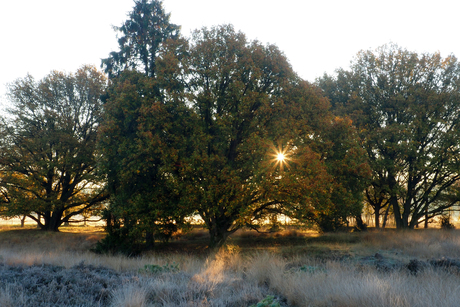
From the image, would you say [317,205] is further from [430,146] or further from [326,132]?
[430,146]

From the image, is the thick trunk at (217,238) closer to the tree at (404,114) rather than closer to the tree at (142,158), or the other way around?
the tree at (142,158)

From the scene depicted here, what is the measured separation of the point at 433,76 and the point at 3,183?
107 ft

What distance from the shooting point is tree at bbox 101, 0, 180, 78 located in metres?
18.7

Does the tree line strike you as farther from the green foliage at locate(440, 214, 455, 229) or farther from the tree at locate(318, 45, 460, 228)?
the green foliage at locate(440, 214, 455, 229)

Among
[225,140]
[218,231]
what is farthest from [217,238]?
[225,140]

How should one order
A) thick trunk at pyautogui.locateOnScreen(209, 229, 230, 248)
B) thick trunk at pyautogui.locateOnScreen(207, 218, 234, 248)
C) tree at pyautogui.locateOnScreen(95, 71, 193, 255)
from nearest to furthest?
1. tree at pyautogui.locateOnScreen(95, 71, 193, 255)
2. thick trunk at pyautogui.locateOnScreen(207, 218, 234, 248)
3. thick trunk at pyautogui.locateOnScreen(209, 229, 230, 248)

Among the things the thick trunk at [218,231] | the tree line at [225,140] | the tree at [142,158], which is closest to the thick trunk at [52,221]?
the tree line at [225,140]

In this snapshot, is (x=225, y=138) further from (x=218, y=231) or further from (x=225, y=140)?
(x=218, y=231)

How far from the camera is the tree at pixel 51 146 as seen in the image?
2183cm

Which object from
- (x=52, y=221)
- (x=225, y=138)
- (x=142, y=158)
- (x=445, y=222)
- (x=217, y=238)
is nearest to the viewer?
(x=142, y=158)

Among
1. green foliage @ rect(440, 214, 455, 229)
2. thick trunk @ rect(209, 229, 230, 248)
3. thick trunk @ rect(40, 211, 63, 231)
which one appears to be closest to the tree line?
thick trunk @ rect(209, 229, 230, 248)

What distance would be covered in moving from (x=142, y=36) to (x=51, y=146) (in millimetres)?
11267

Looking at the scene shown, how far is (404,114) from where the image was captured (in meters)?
21.7

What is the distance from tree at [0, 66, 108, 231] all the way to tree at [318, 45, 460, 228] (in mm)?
19349
